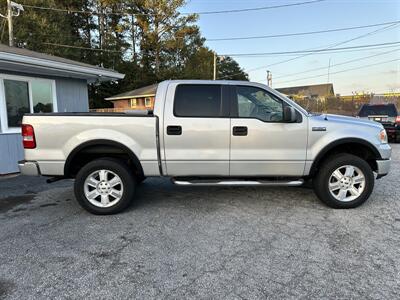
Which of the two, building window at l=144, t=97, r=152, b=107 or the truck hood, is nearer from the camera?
the truck hood

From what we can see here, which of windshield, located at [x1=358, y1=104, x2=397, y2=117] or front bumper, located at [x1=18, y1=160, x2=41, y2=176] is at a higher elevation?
windshield, located at [x1=358, y1=104, x2=397, y2=117]

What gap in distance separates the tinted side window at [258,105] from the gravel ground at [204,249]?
1420 mm

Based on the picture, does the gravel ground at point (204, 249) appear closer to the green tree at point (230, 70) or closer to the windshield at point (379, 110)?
the windshield at point (379, 110)

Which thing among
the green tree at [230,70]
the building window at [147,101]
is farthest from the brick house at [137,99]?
the green tree at [230,70]

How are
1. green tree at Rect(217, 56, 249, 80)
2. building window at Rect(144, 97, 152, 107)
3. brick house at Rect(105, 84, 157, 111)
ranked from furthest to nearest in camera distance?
1. green tree at Rect(217, 56, 249, 80)
2. building window at Rect(144, 97, 152, 107)
3. brick house at Rect(105, 84, 157, 111)

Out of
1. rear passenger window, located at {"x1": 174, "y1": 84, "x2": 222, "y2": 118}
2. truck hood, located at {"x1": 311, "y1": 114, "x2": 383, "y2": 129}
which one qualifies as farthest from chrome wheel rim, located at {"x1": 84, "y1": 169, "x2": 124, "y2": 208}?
truck hood, located at {"x1": 311, "y1": 114, "x2": 383, "y2": 129}

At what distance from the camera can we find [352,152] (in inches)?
189

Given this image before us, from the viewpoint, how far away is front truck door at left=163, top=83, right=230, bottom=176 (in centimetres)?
430

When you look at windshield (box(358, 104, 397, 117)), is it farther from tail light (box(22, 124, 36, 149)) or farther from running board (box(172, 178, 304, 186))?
tail light (box(22, 124, 36, 149))

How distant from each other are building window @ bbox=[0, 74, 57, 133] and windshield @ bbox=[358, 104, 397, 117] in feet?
40.1

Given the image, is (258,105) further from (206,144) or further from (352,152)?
(352,152)

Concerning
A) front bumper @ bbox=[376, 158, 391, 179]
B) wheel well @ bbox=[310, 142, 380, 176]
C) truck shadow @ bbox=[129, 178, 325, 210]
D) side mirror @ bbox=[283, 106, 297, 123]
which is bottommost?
truck shadow @ bbox=[129, 178, 325, 210]

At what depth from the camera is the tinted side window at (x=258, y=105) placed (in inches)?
173

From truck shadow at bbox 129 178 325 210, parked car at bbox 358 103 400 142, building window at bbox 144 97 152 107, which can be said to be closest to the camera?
truck shadow at bbox 129 178 325 210
